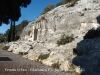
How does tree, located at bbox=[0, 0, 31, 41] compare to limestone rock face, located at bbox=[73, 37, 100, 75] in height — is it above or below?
above

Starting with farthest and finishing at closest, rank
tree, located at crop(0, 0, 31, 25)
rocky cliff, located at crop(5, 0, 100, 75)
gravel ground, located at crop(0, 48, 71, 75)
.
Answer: rocky cliff, located at crop(5, 0, 100, 75) < gravel ground, located at crop(0, 48, 71, 75) < tree, located at crop(0, 0, 31, 25)

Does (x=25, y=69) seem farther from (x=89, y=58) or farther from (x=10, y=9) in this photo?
(x=89, y=58)

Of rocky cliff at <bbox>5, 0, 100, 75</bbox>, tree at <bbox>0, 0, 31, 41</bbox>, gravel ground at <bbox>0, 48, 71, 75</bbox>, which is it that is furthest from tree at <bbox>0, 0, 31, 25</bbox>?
rocky cliff at <bbox>5, 0, 100, 75</bbox>

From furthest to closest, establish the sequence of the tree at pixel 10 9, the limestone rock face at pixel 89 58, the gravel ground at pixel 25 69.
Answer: the limestone rock face at pixel 89 58 < the gravel ground at pixel 25 69 < the tree at pixel 10 9

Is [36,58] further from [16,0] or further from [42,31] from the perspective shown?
[42,31]

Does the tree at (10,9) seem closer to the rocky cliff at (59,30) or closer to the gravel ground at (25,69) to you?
the gravel ground at (25,69)

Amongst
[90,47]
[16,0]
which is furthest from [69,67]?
[16,0]

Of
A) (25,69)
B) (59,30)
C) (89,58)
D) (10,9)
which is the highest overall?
(59,30)

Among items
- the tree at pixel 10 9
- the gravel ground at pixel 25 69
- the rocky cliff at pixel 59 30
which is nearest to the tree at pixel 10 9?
the tree at pixel 10 9

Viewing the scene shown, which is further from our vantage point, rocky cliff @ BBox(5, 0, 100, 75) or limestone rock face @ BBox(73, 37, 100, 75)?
rocky cliff @ BBox(5, 0, 100, 75)

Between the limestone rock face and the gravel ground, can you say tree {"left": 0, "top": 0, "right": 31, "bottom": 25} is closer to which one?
the gravel ground

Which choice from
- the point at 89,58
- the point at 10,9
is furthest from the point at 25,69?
the point at 89,58

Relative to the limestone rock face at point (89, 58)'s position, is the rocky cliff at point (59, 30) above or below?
above

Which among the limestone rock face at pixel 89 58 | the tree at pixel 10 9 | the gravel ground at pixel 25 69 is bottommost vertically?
the gravel ground at pixel 25 69
